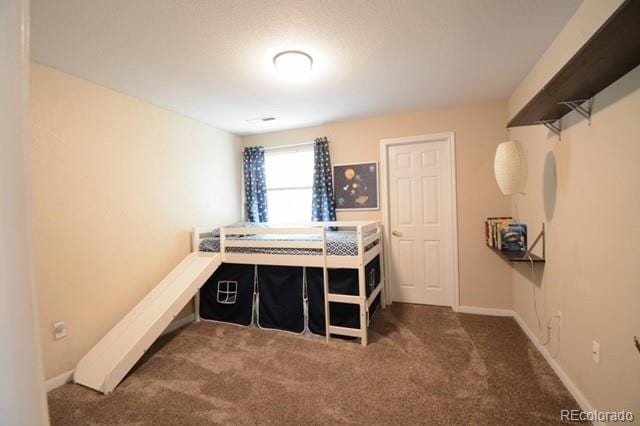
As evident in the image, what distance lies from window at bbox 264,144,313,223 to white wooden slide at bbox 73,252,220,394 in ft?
4.15

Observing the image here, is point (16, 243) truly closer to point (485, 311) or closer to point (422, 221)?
point (422, 221)

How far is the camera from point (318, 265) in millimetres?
2623

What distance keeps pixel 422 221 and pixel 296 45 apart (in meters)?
2.32

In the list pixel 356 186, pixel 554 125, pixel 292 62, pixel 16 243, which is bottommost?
pixel 16 243

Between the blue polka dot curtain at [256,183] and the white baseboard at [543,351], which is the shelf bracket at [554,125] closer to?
the white baseboard at [543,351]

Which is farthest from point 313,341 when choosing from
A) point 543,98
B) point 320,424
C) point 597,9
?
point 597,9

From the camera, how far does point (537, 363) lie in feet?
6.91

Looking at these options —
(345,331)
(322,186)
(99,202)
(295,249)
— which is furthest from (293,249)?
(99,202)

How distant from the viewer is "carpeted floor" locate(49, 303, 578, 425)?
1682 mm

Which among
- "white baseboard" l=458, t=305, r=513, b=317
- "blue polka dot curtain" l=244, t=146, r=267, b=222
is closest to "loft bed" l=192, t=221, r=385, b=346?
"blue polka dot curtain" l=244, t=146, r=267, b=222

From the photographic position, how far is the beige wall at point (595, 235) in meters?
1.31

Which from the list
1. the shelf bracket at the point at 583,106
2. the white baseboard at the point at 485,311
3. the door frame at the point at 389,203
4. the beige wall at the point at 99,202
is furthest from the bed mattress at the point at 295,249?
the shelf bracket at the point at 583,106

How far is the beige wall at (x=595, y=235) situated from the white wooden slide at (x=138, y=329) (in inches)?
113

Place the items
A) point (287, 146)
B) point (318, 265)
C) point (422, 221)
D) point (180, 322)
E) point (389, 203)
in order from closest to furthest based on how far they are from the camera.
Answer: point (318, 265)
point (180, 322)
point (422, 221)
point (389, 203)
point (287, 146)
